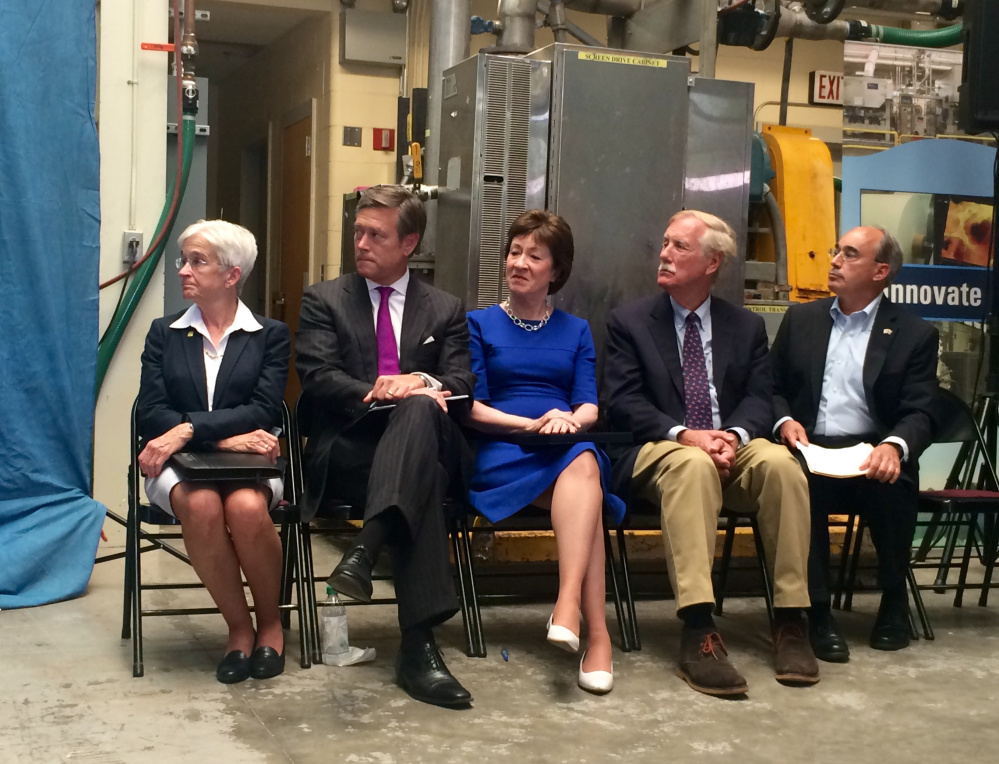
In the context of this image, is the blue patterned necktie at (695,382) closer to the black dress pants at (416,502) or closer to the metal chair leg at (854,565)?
the metal chair leg at (854,565)

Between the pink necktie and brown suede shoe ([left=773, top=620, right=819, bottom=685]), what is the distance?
1.25m

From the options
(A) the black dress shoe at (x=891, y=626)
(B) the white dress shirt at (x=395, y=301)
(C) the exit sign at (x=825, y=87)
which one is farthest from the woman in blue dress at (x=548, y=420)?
(C) the exit sign at (x=825, y=87)

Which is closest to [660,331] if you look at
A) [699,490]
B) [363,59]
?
[699,490]

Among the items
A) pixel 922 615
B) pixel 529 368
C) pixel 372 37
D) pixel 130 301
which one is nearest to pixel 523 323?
pixel 529 368

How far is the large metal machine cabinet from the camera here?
3920 mm

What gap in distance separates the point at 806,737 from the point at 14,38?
315 cm

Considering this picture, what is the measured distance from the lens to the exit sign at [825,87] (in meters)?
7.91

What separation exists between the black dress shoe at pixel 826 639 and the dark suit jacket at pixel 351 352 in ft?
3.78

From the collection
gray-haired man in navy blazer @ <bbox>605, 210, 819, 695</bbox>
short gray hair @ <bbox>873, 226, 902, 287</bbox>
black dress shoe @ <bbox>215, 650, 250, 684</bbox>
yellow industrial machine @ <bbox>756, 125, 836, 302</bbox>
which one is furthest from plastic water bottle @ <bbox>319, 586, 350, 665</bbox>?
yellow industrial machine @ <bbox>756, 125, 836, 302</bbox>

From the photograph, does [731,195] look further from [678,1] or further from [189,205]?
[189,205]

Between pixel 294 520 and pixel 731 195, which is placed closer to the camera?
pixel 294 520

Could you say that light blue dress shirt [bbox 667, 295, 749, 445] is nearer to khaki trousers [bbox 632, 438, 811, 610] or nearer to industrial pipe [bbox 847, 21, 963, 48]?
khaki trousers [bbox 632, 438, 811, 610]

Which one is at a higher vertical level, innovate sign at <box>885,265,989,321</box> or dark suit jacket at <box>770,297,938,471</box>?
innovate sign at <box>885,265,989,321</box>

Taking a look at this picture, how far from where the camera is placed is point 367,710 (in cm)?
266
